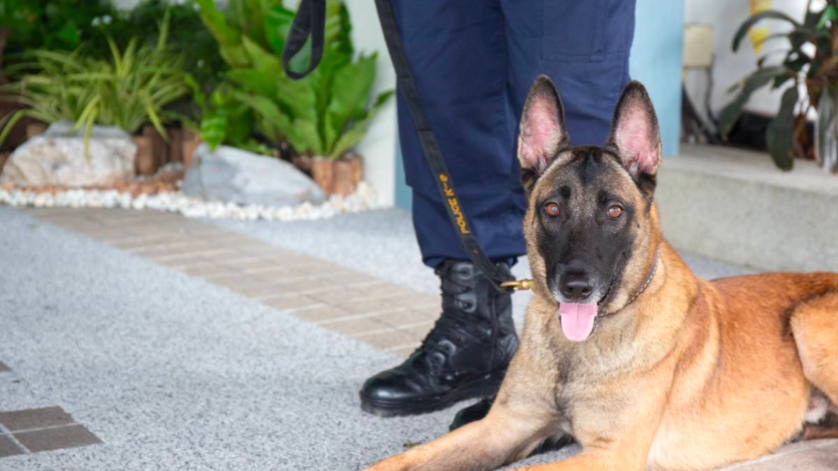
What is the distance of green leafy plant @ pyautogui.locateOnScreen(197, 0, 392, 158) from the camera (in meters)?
6.09

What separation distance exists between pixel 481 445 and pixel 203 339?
1.54 metres

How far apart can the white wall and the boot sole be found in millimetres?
3977

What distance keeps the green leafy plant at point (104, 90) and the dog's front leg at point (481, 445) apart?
176 inches

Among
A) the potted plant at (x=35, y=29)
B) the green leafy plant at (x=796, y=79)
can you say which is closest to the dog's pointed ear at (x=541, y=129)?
the green leafy plant at (x=796, y=79)

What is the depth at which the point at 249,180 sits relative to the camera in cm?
609

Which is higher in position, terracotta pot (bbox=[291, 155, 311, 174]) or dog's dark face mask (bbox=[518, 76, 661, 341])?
dog's dark face mask (bbox=[518, 76, 661, 341])

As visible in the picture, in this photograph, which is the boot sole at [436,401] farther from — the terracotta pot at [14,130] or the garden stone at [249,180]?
the terracotta pot at [14,130]

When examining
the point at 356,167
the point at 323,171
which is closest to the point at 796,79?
the point at 356,167

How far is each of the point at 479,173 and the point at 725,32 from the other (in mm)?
4162

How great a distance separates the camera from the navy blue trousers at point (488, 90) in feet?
8.72

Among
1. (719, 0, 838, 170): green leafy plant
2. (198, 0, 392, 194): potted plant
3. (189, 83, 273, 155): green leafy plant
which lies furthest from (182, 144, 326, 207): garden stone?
(719, 0, 838, 170): green leafy plant

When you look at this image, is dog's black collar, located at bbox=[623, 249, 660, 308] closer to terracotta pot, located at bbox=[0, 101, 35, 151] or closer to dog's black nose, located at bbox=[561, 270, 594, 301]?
dog's black nose, located at bbox=[561, 270, 594, 301]

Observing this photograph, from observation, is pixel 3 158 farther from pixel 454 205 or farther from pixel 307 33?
pixel 454 205

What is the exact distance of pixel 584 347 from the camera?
251 centimetres
